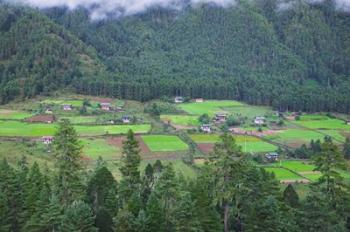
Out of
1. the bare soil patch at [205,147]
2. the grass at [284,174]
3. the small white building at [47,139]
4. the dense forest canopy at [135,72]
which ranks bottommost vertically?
the grass at [284,174]

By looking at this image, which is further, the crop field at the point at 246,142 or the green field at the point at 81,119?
the green field at the point at 81,119

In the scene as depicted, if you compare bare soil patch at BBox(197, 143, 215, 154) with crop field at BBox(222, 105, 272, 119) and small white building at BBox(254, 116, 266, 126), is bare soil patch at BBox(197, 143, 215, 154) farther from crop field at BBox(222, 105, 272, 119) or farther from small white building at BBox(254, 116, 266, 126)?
crop field at BBox(222, 105, 272, 119)

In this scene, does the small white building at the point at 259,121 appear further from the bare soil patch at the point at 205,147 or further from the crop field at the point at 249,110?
the bare soil patch at the point at 205,147

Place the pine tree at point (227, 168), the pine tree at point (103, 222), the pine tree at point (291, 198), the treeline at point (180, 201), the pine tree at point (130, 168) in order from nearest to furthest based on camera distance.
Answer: the treeline at point (180, 201)
the pine tree at point (227, 168)
the pine tree at point (103, 222)
the pine tree at point (130, 168)
the pine tree at point (291, 198)

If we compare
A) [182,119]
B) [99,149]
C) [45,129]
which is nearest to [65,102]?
[182,119]

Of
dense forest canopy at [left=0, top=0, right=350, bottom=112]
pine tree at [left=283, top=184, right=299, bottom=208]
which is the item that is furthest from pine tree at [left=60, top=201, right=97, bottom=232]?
dense forest canopy at [left=0, top=0, right=350, bottom=112]

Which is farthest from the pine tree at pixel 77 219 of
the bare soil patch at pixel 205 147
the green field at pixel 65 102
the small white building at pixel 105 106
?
the green field at pixel 65 102
